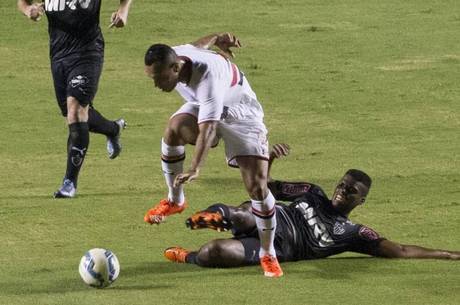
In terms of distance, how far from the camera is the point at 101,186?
18.6m

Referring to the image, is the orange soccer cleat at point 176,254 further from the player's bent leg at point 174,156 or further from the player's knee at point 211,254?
the player's bent leg at point 174,156

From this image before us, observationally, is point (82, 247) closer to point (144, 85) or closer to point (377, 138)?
point (377, 138)

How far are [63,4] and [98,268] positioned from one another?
483cm

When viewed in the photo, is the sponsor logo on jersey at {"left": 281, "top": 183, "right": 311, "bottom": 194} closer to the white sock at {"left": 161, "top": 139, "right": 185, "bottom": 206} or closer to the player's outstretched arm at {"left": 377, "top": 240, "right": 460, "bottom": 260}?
the player's outstretched arm at {"left": 377, "top": 240, "right": 460, "bottom": 260}

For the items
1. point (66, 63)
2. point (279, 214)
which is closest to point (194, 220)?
point (279, 214)

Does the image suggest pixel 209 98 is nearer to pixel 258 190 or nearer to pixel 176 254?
pixel 258 190

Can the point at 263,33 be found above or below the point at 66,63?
below

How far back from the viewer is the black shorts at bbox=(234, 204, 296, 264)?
14703 mm

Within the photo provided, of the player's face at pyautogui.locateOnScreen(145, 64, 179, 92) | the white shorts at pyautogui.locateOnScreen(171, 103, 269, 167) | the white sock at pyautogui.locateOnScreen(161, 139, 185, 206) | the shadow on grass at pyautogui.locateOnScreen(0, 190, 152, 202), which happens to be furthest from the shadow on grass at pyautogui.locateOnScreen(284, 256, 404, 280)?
the shadow on grass at pyautogui.locateOnScreen(0, 190, 152, 202)

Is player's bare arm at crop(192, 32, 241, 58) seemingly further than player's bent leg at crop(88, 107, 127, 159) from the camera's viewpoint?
No

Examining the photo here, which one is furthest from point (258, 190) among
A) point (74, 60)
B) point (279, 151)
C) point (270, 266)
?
point (74, 60)

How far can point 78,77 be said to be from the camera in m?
17.7

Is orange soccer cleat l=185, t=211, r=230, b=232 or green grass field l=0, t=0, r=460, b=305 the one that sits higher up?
orange soccer cleat l=185, t=211, r=230, b=232

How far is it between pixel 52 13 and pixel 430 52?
10.3 m
